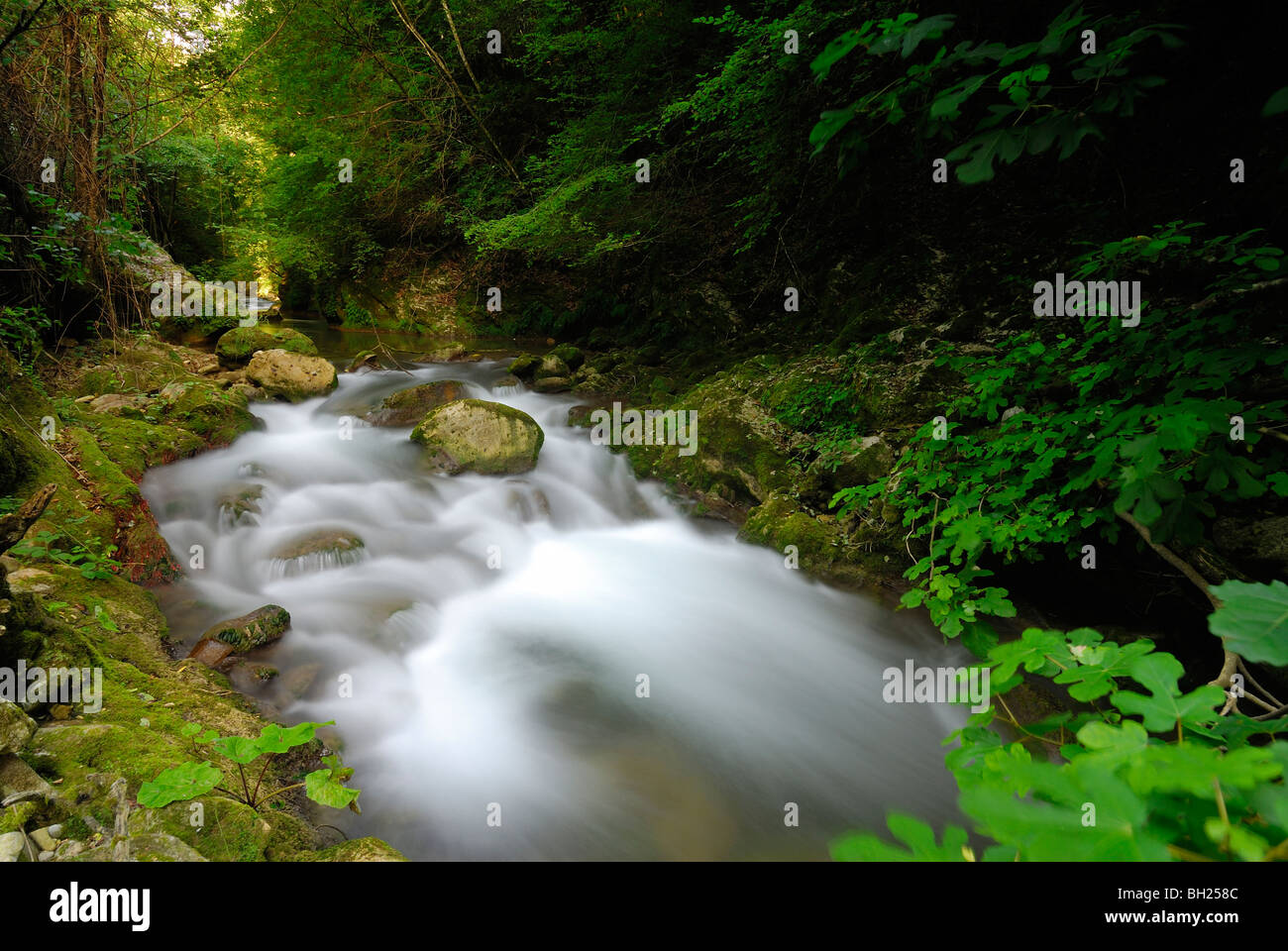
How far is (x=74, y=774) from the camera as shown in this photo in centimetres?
178

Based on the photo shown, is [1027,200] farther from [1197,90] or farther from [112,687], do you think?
[112,687]

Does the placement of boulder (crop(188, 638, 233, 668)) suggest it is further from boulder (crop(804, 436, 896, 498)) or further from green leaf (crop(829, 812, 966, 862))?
boulder (crop(804, 436, 896, 498))

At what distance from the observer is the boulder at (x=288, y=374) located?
8.40m

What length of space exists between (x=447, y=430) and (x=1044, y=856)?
702 cm

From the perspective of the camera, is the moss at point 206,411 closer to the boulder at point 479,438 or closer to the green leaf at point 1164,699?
the boulder at point 479,438

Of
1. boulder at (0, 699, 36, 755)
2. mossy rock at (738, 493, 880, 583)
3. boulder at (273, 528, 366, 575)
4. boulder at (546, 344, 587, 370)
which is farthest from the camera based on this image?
boulder at (546, 344, 587, 370)

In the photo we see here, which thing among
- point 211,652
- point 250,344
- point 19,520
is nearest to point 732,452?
point 211,652

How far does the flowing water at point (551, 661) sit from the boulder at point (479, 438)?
22 centimetres

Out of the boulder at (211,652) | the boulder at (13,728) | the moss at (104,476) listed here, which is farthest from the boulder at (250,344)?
the boulder at (13,728)

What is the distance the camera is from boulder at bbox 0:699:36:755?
1701mm

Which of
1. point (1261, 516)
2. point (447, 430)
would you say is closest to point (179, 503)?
point (447, 430)

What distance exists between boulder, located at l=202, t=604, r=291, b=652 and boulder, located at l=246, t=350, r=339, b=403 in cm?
566

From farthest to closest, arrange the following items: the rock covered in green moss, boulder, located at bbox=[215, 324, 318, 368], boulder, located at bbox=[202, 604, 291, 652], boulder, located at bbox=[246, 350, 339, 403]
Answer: boulder, located at bbox=[215, 324, 318, 368] < boulder, located at bbox=[246, 350, 339, 403] < the rock covered in green moss < boulder, located at bbox=[202, 604, 291, 652]

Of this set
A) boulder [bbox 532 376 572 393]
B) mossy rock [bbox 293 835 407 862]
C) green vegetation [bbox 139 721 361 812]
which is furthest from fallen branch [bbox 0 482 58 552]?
boulder [bbox 532 376 572 393]
